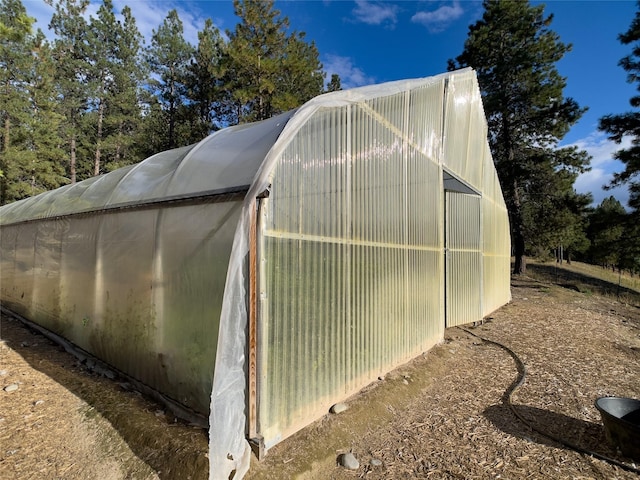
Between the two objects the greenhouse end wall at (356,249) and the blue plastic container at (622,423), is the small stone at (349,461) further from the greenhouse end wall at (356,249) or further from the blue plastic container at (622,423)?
the blue plastic container at (622,423)

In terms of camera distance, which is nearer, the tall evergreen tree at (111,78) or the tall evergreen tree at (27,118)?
the tall evergreen tree at (27,118)

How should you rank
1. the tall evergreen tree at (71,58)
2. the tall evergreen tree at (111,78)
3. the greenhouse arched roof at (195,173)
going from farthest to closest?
the tall evergreen tree at (111,78)
the tall evergreen tree at (71,58)
the greenhouse arched roof at (195,173)

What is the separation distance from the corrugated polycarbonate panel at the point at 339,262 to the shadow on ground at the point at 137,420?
0.59m

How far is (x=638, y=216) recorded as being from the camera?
1270 cm

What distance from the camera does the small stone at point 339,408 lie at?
339 cm

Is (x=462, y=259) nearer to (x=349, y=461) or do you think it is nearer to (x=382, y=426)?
(x=382, y=426)

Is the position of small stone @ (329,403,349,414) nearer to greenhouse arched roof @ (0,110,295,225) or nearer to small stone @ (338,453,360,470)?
small stone @ (338,453,360,470)

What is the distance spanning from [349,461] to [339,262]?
1719 millimetres

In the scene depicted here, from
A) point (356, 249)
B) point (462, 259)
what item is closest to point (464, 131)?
point (462, 259)

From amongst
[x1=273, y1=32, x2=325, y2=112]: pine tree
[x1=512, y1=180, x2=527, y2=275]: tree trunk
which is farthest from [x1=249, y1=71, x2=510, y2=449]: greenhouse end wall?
[x1=512, y1=180, x2=527, y2=275]: tree trunk

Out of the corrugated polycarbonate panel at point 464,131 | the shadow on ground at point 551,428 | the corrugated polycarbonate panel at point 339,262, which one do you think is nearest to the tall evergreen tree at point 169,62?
the corrugated polycarbonate panel at point 464,131

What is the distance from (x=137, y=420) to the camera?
125 inches

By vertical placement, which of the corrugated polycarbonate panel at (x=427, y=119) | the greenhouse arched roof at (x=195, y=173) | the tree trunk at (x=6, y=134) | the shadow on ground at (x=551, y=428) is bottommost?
the shadow on ground at (x=551, y=428)

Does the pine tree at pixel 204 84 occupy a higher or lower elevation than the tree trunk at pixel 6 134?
higher
